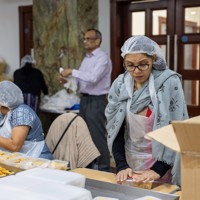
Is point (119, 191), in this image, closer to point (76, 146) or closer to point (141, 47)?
point (141, 47)

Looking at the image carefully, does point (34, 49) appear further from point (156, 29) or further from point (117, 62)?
point (156, 29)

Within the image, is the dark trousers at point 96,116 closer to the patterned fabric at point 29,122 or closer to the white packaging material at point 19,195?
the patterned fabric at point 29,122

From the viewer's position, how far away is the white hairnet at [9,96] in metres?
2.47

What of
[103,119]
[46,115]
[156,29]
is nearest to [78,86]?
[103,119]

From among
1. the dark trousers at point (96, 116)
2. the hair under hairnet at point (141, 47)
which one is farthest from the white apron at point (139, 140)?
the dark trousers at point (96, 116)

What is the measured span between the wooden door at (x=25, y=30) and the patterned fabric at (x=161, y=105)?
371 centimetres

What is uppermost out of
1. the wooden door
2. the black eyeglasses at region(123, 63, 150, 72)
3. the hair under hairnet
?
the wooden door

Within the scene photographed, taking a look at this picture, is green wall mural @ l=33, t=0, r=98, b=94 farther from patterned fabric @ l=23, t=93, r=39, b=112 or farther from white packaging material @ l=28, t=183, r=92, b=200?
white packaging material @ l=28, t=183, r=92, b=200

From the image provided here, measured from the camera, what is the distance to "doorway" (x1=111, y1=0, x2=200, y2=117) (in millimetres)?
4141

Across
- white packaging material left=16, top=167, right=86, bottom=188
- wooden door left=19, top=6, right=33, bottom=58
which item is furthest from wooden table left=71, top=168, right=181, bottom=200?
wooden door left=19, top=6, right=33, bottom=58

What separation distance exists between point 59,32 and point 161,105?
Answer: 3263 mm

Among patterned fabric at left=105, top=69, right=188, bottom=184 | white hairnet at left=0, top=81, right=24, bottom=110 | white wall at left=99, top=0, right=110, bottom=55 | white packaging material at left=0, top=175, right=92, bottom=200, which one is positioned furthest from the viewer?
white wall at left=99, top=0, right=110, bottom=55

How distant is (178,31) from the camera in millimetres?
4223

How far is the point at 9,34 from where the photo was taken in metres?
5.62
